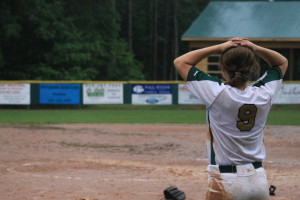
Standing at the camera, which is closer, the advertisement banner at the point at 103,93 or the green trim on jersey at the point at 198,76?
the green trim on jersey at the point at 198,76

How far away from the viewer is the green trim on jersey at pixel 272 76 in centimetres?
455

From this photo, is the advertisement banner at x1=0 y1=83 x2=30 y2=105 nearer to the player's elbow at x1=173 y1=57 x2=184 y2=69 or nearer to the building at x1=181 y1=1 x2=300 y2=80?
the building at x1=181 y1=1 x2=300 y2=80

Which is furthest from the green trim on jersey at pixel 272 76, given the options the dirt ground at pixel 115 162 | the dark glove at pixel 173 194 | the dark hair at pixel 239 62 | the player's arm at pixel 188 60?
the dirt ground at pixel 115 162

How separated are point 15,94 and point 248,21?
54.2ft

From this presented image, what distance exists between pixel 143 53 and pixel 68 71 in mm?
25337

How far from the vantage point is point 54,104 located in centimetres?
3366

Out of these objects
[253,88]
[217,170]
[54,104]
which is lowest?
[54,104]

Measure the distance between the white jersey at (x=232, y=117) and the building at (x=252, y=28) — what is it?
32.7 metres

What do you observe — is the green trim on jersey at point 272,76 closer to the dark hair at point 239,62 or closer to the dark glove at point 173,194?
the dark hair at point 239,62

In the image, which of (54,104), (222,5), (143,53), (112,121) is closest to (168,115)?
(112,121)

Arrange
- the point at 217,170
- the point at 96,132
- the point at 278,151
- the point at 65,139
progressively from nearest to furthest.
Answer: the point at 217,170, the point at 278,151, the point at 65,139, the point at 96,132

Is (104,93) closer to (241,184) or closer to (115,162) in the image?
(115,162)

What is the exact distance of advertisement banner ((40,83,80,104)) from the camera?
3294 cm

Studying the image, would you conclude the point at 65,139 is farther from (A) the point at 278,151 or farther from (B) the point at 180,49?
(B) the point at 180,49
